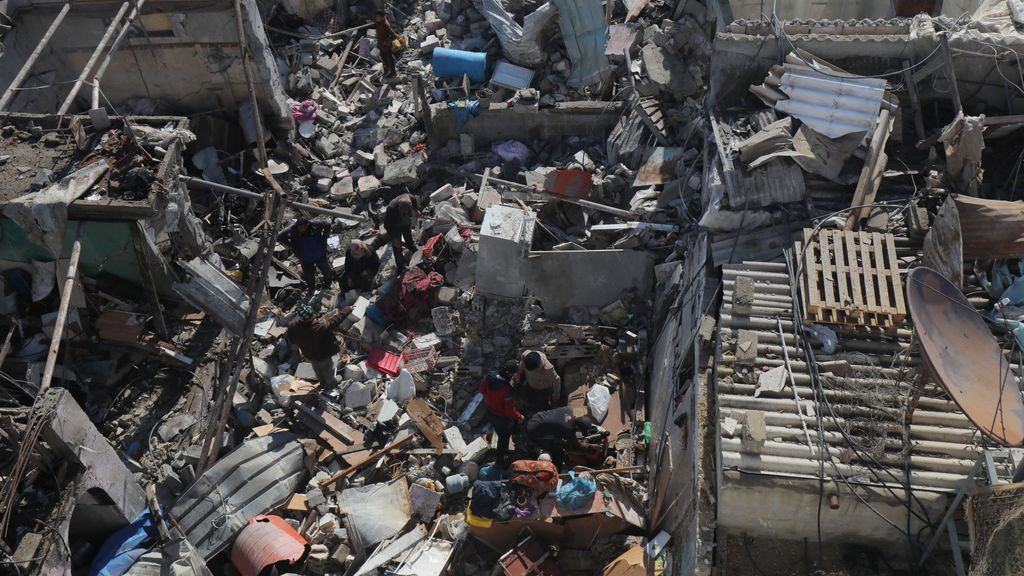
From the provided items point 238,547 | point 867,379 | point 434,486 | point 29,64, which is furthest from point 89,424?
point 867,379

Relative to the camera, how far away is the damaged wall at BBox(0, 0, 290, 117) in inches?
524

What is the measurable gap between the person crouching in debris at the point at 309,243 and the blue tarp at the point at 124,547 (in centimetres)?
418

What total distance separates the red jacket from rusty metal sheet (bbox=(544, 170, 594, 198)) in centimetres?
361

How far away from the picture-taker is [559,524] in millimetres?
9000

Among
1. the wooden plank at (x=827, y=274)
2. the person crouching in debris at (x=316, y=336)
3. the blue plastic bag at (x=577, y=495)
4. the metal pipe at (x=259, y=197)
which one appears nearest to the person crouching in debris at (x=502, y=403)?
the blue plastic bag at (x=577, y=495)

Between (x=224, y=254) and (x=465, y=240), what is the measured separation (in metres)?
4.13

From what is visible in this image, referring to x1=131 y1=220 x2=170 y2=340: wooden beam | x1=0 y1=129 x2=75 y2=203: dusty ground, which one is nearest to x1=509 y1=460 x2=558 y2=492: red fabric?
x1=131 y1=220 x2=170 y2=340: wooden beam

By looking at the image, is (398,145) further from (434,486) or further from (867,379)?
(867,379)

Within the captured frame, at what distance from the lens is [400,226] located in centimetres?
1219

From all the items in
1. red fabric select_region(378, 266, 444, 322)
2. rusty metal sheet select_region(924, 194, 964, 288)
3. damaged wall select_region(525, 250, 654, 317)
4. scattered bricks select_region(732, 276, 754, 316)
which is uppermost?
rusty metal sheet select_region(924, 194, 964, 288)

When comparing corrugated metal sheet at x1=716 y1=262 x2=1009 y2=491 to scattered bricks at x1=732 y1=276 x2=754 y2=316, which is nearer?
corrugated metal sheet at x1=716 y1=262 x2=1009 y2=491

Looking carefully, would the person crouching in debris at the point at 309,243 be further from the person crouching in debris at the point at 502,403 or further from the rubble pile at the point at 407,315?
the person crouching in debris at the point at 502,403

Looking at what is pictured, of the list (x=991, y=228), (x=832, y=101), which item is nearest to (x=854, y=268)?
(x=991, y=228)

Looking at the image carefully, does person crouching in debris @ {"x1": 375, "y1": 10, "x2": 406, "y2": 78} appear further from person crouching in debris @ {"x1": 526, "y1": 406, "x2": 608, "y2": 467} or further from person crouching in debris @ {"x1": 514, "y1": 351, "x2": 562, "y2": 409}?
person crouching in debris @ {"x1": 526, "y1": 406, "x2": 608, "y2": 467}
